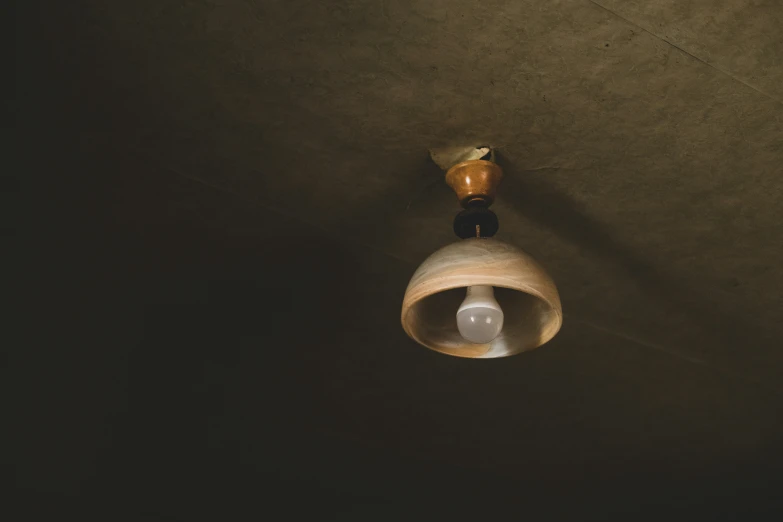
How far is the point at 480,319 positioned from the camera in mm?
2145

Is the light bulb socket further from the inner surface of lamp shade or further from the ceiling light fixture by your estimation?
the inner surface of lamp shade

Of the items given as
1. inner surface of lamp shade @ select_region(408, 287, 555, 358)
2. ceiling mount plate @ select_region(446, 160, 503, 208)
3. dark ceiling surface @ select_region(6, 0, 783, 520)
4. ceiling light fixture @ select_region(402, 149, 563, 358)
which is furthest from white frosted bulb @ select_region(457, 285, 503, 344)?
dark ceiling surface @ select_region(6, 0, 783, 520)

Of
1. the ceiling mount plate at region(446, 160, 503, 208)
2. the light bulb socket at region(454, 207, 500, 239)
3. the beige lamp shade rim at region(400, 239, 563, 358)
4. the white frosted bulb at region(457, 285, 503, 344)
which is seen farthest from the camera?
the ceiling mount plate at region(446, 160, 503, 208)

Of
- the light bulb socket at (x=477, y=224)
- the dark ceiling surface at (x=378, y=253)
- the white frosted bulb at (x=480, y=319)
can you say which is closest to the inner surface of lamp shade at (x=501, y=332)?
the white frosted bulb at (x=480, y=319)

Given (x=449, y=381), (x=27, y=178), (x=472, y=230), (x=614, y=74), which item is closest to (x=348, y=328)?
(x=449, y=381)

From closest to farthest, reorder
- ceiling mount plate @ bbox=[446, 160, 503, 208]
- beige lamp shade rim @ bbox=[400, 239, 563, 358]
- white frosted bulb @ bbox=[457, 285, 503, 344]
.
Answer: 1. beige lamp shade rim @ bbox=[400, 239, 563, 358]
2. white frosted bulb @ bbox=[457, 285, 503, 344]
3. ceiling mount plate @ bbox=[446, 160, 503, 208]

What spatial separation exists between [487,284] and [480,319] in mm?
210

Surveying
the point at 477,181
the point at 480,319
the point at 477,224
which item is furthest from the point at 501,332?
the point at 477,181

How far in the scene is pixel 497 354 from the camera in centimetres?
226

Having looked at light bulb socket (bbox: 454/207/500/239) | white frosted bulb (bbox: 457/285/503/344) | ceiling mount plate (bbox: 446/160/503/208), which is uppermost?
ceiling mount plate (bbox: 446/160/503/208)

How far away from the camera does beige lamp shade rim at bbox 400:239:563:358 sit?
1978mm

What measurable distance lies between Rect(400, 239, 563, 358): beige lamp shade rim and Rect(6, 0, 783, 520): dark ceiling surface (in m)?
0.52

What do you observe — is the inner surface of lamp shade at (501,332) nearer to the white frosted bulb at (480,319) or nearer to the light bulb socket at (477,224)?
the white frosted bulb at (480,319)

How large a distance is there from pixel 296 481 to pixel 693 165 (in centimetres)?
289
